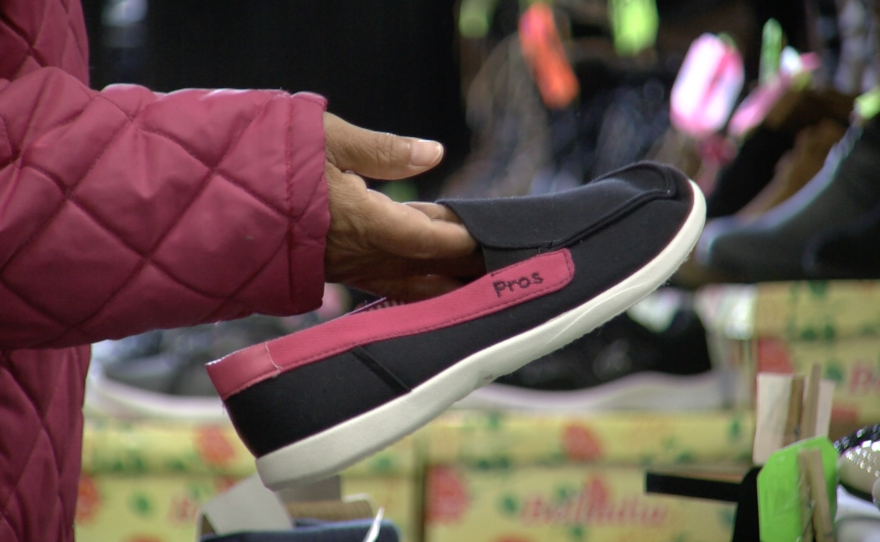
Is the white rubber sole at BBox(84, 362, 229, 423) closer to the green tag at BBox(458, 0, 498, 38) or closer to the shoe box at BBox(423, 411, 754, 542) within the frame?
the shoe box at BBox(423, 411, 754, 542)

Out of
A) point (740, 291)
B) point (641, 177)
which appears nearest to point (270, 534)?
point (641, 177)

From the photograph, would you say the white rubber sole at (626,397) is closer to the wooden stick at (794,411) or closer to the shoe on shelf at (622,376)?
the shoe on shelf at (622,376)

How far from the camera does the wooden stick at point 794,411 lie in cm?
41

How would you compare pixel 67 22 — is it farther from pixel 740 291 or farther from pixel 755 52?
pixel 755 52

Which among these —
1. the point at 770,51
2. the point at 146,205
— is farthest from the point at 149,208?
the point at 770,51

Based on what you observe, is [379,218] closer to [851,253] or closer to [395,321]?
[395,321]

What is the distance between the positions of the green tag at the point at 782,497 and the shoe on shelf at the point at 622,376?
0.38 metres

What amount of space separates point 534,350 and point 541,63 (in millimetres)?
1626

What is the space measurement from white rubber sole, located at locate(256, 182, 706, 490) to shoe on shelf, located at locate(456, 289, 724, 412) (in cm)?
41

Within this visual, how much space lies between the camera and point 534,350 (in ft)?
1.17

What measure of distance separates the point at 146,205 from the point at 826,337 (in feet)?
2.11

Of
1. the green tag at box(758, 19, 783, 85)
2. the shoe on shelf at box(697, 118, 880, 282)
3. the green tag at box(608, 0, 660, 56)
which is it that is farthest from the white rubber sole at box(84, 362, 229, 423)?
the green tag at box(608, 0, 660, 56)

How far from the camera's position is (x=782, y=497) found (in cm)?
37

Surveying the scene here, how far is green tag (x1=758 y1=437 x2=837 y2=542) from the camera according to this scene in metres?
0.36
